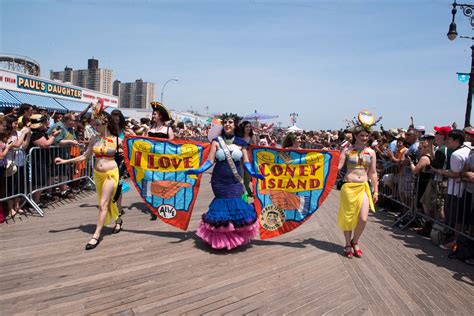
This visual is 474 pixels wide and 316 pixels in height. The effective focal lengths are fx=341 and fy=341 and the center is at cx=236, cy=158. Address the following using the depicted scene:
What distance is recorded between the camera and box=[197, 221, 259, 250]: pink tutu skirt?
4.59 m

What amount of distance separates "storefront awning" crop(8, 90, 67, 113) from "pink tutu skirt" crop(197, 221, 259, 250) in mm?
21562

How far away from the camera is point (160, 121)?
6172mm

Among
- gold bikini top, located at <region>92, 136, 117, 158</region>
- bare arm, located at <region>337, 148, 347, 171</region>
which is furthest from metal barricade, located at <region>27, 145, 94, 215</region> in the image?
bare arm, located at <region>337, 148, 347, 171</region>

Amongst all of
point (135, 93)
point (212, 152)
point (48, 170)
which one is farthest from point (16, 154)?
point (135, 93)

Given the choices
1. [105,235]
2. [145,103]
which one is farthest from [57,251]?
[145,103]

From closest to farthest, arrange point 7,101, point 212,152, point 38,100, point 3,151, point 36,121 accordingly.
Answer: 1. point 212,152
2. point 3,151
3. point 36,121
4. point 7,101
5. point 38,100

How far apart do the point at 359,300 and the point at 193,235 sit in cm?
277

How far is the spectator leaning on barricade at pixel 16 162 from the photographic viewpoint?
5926 mm

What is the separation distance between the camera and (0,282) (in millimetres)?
3594

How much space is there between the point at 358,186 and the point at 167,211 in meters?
2.80

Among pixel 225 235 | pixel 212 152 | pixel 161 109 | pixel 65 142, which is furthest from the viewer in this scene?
pixel 65 142

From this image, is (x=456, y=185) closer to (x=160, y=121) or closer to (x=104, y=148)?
(x=160, y=121)

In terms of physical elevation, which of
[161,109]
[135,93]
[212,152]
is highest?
[135,93]

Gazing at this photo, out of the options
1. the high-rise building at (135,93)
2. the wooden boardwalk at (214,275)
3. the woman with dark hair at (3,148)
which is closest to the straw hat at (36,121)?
the woman with dark hair at (3,148)
